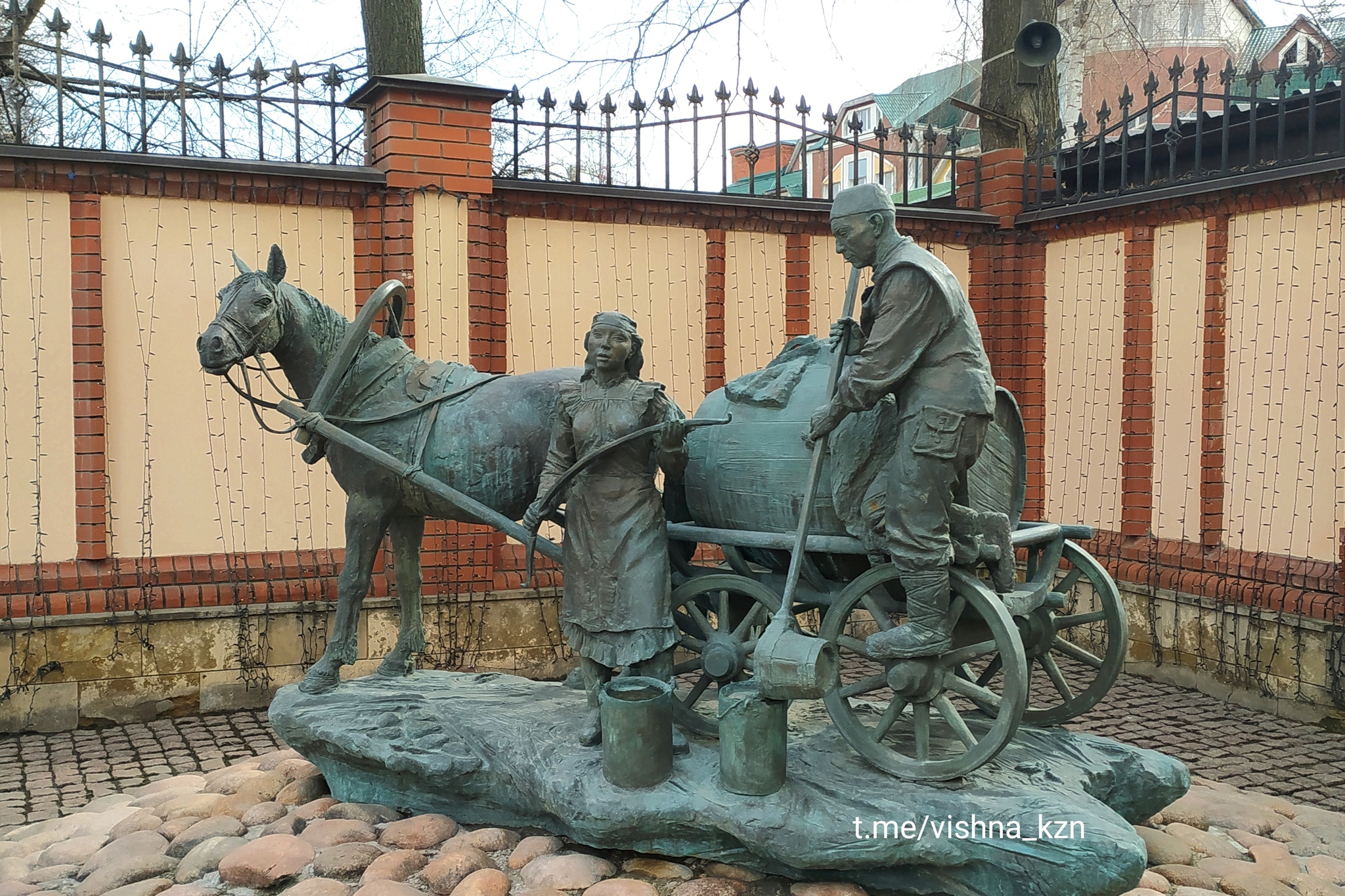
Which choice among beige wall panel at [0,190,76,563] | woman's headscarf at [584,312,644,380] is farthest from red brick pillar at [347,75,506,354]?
woman's headscarf at [584,312,644,380]

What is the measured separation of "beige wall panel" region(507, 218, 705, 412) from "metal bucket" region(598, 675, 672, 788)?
4237mm

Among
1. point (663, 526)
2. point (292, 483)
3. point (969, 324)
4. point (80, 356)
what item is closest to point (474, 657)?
point (292, 483)

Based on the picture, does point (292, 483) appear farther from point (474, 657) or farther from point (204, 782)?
point (204, 782)

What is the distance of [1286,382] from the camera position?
286 inches

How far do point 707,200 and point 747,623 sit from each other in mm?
4568

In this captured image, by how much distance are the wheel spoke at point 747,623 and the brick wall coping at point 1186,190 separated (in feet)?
16.1

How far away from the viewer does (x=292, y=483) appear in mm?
7469

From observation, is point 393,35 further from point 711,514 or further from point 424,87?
point 711,514

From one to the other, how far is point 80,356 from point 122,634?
1.72m

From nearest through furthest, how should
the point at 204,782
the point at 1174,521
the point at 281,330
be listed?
the point at 281,330
the point at 204,782
the point at 1174,521

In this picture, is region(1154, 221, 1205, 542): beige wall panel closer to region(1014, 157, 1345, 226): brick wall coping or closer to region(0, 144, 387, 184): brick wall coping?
region(1014, 157, 1345, 226): brick wall coping

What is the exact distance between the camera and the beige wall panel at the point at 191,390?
7.04m

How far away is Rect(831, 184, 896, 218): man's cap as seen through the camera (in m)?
3.97

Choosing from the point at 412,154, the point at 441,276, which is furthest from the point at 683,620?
the point at 412,154
